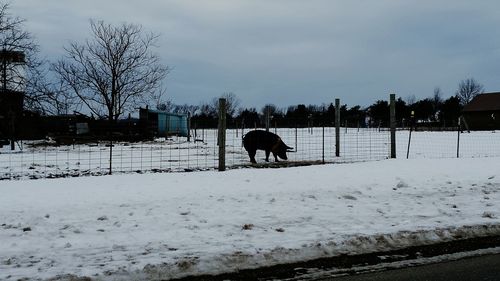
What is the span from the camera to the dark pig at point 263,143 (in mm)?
15891

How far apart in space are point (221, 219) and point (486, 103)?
2616 inches

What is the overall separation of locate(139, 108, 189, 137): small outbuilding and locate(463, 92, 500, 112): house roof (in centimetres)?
4063

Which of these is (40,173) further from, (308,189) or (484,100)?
(484,100)

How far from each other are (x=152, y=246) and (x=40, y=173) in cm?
853

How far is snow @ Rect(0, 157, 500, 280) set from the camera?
4876mm

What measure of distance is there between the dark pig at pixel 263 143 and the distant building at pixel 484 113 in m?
53.5

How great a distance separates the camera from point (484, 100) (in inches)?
2547

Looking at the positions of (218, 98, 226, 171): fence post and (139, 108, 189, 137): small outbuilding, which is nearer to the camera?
(218, 98, 226, 171): fence post

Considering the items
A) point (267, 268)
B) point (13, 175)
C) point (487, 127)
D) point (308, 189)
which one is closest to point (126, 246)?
point (267, 268)

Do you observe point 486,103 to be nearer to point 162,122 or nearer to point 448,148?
point 162,122

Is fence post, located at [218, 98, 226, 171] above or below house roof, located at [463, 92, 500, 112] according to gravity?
below

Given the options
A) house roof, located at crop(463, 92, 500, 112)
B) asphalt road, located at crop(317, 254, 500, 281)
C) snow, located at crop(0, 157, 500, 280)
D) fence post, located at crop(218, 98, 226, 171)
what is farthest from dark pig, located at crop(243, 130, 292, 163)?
house roof, located at crop(463, 92, 500, 112)

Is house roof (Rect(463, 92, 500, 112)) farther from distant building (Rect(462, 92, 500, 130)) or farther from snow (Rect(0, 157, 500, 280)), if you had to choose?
snow (Rect(0, 157, 500, 280))

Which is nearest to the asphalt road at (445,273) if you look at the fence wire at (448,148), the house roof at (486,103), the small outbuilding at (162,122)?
the fence wire at (448,148)
